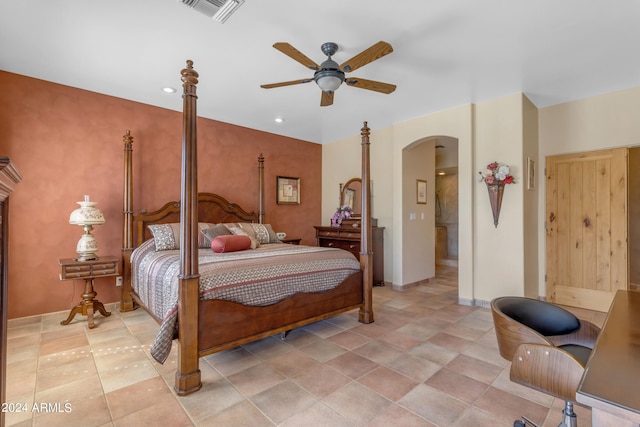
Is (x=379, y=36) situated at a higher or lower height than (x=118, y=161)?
higher

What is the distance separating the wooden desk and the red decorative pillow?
3088 millimetres

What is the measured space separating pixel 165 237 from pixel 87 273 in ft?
2.69

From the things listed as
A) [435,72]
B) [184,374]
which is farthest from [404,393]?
[435,72]

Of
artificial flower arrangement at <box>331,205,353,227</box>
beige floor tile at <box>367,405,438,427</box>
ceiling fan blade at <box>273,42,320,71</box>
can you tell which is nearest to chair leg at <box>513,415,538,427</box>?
beige floor tile at <box>367,405,438,427</box>

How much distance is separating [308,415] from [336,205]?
4.41m

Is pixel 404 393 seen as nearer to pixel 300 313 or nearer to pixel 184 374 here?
pixel 300 313

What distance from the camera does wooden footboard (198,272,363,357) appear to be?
7.14 ft

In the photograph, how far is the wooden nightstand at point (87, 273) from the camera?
309 cm

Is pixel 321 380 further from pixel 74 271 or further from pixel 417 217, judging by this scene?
pixel 417 217

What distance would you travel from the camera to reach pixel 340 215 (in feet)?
18.2

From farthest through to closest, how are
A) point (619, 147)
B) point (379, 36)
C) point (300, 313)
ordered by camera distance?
point (619, 147), point (300, 313), point (379, 36)

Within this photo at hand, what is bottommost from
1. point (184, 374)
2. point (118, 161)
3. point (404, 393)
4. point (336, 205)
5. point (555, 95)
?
point (404, 393)

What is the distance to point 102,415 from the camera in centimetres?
179

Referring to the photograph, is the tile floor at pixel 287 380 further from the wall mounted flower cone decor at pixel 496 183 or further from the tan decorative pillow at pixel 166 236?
the wall mounted flower cone decor at pixel 496 183
